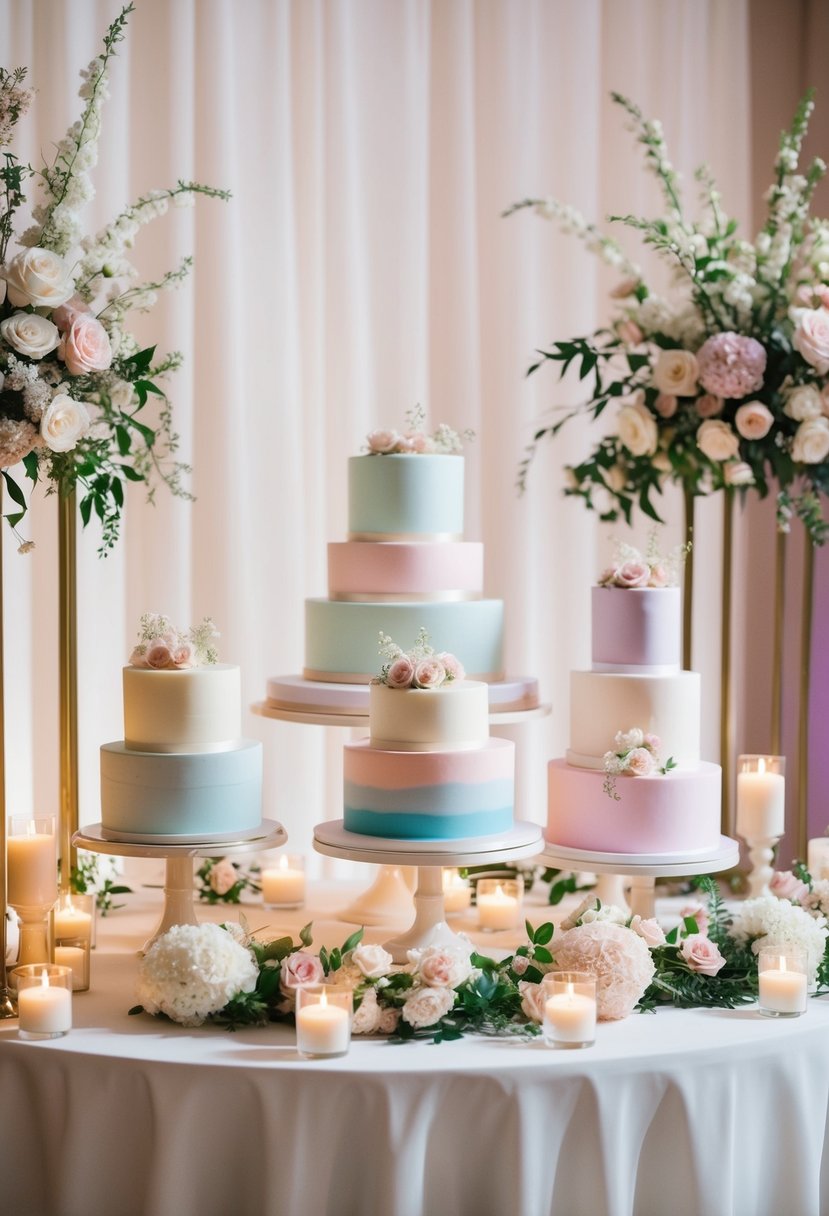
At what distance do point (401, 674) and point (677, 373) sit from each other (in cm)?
147

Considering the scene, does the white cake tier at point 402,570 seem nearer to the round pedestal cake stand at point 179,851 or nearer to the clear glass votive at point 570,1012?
the round pedestal cake stand at point 179,851

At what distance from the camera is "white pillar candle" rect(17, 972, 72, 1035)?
117 inches

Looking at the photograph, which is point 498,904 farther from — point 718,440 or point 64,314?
point 64,314

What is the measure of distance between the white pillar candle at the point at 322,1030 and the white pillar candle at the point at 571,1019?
1.42 feet

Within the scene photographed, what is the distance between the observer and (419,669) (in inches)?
132

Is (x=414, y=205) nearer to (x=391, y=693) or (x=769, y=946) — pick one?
(x=391, y=693)

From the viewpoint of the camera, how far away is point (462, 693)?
A: 3.37 meters

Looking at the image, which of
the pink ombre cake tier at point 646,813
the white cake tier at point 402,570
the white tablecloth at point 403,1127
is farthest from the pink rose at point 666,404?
the white tablecloth at point 403,1127

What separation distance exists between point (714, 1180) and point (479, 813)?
964 mm

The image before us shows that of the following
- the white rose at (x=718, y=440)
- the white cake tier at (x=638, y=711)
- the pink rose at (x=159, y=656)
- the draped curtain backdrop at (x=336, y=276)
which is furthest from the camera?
the draped curtain backdrop at (x=336, y=276)

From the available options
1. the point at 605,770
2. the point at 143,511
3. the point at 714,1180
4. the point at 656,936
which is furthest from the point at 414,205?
the point at 714,1180

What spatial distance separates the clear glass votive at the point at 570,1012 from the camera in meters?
2.93

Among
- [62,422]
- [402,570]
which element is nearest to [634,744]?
[402,570]

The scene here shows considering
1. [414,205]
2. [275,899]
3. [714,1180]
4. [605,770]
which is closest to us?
[714,1180]
